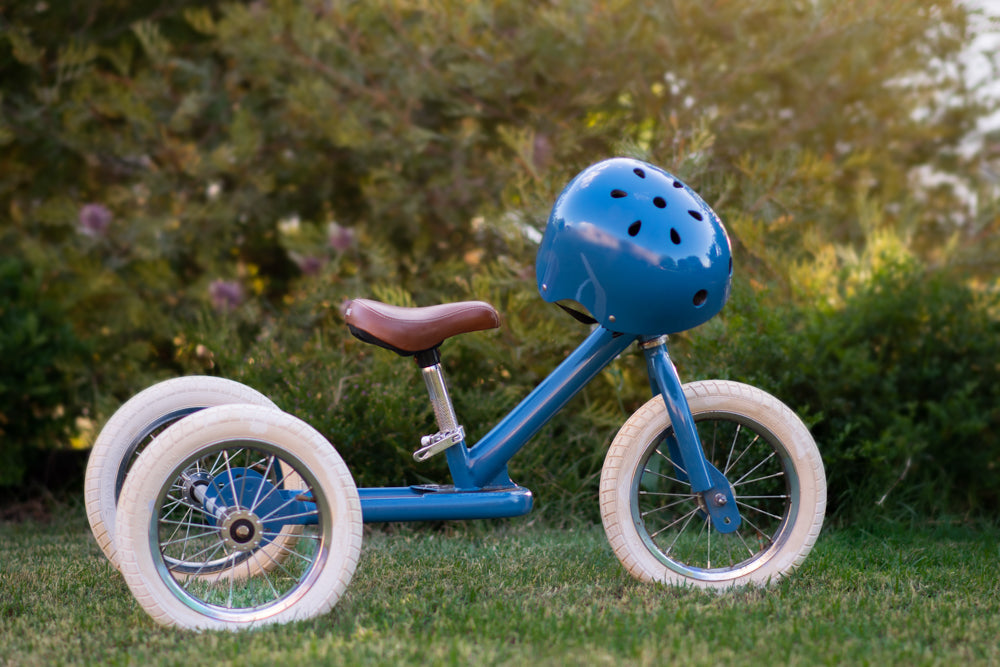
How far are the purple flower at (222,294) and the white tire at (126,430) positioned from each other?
2.57 meters

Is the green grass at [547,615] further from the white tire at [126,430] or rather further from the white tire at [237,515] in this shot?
the white tire at [126,430]

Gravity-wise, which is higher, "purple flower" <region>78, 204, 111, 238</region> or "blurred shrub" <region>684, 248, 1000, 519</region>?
"purple flower" <region>78, 204, 111, 238</region>

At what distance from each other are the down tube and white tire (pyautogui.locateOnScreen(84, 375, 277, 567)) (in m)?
0.84

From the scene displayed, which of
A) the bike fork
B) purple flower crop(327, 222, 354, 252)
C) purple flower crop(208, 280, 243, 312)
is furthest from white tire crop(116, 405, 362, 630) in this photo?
purple flower crop(208, 280, 243, 312)

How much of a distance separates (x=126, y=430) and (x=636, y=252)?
1688 mm

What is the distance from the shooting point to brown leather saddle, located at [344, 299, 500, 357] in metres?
2.67

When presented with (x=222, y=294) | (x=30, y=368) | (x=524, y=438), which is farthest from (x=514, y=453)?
(x=222, y=294)

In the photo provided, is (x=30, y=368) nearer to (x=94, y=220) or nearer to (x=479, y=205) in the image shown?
(x=94, y=220)

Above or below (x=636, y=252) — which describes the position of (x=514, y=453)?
below

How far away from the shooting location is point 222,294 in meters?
5.41

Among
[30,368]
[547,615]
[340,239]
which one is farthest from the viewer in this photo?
[340,239]

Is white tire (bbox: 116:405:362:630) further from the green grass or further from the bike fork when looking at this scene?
the bike fork

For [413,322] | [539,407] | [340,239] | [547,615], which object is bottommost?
[547,615]

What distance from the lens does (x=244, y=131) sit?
5352mm
